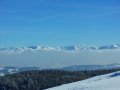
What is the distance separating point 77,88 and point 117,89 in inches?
293

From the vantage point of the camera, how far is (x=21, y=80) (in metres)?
74.8

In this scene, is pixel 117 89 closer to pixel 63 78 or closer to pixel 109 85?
pixel 109 85

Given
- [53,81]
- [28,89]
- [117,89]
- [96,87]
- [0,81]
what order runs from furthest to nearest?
[0,81] < [53,81] < [28,89] < [96,87] < [117,89]

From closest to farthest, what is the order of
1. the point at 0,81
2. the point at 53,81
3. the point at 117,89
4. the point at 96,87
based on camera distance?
the point at 117,89, the point at 96,87, the point at 53,81, the point at 0,81


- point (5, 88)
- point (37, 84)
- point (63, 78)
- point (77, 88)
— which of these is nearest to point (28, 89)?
point (37, 84)

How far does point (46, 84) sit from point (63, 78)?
7.53m

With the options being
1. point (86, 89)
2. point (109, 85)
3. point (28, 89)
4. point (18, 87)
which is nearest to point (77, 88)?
point (86, 89)

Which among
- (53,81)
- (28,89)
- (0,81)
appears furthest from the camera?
(0,81)

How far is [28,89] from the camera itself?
67.1 m

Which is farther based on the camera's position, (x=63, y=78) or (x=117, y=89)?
(x=63, y=78)

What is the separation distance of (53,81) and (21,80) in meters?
9.91

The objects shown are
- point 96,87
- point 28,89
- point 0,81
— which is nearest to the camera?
point 96,87

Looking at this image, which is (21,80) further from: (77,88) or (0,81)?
(77,88)

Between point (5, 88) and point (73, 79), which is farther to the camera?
point (73, 79)
